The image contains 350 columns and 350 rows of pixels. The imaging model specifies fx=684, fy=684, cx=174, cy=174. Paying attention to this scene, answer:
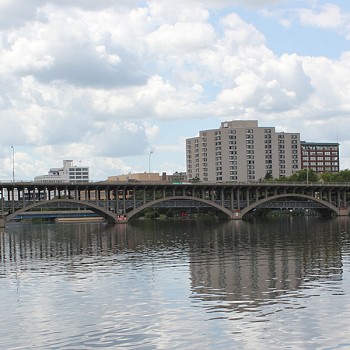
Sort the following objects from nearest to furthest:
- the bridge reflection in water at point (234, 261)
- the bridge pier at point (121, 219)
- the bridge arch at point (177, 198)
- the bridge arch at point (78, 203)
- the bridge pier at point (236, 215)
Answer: the bridge reflection in water at point (234, 261) → the bridge arch at point (78, 203) → the bridge arch at point (177, 198) → the bridge pier at point (121, 219) → the bridge pier at point (236, 215)

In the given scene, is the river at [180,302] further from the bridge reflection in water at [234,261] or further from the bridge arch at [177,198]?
the bridge arch at [177,198]

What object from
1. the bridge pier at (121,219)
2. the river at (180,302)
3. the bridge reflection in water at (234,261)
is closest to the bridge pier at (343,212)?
the bridge pier at (121,219)

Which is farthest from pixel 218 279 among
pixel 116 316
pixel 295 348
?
pixel 295 348

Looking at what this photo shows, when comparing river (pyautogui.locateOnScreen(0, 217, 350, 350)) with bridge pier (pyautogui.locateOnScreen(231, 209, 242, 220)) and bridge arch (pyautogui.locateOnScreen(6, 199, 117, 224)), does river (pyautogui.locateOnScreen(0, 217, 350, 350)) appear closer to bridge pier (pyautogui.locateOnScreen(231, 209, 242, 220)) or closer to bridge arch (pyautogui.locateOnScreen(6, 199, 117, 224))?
bridge arch (pyautogui.locateOnScreen(6, 199, 117, 224))

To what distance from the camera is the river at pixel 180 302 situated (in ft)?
95.6

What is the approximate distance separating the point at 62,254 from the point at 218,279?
33473mm

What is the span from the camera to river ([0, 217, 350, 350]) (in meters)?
29.1

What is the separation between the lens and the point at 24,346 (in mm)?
28578

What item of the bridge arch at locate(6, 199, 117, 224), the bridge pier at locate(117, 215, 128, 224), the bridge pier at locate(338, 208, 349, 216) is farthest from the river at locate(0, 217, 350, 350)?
the bridge pier at locate(338, 208, 349, 216)

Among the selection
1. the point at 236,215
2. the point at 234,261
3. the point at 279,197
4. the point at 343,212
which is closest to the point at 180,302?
the point at 234,261

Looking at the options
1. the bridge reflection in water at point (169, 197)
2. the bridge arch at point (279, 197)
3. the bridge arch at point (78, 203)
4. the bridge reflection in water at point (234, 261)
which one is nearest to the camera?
the bridge reflection in water at point (234, 261)

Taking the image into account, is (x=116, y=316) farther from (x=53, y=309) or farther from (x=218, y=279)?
(x=218, y=279)

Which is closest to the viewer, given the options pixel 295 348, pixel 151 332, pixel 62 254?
pixel 295 348

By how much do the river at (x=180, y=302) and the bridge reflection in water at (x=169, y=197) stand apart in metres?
87.6
